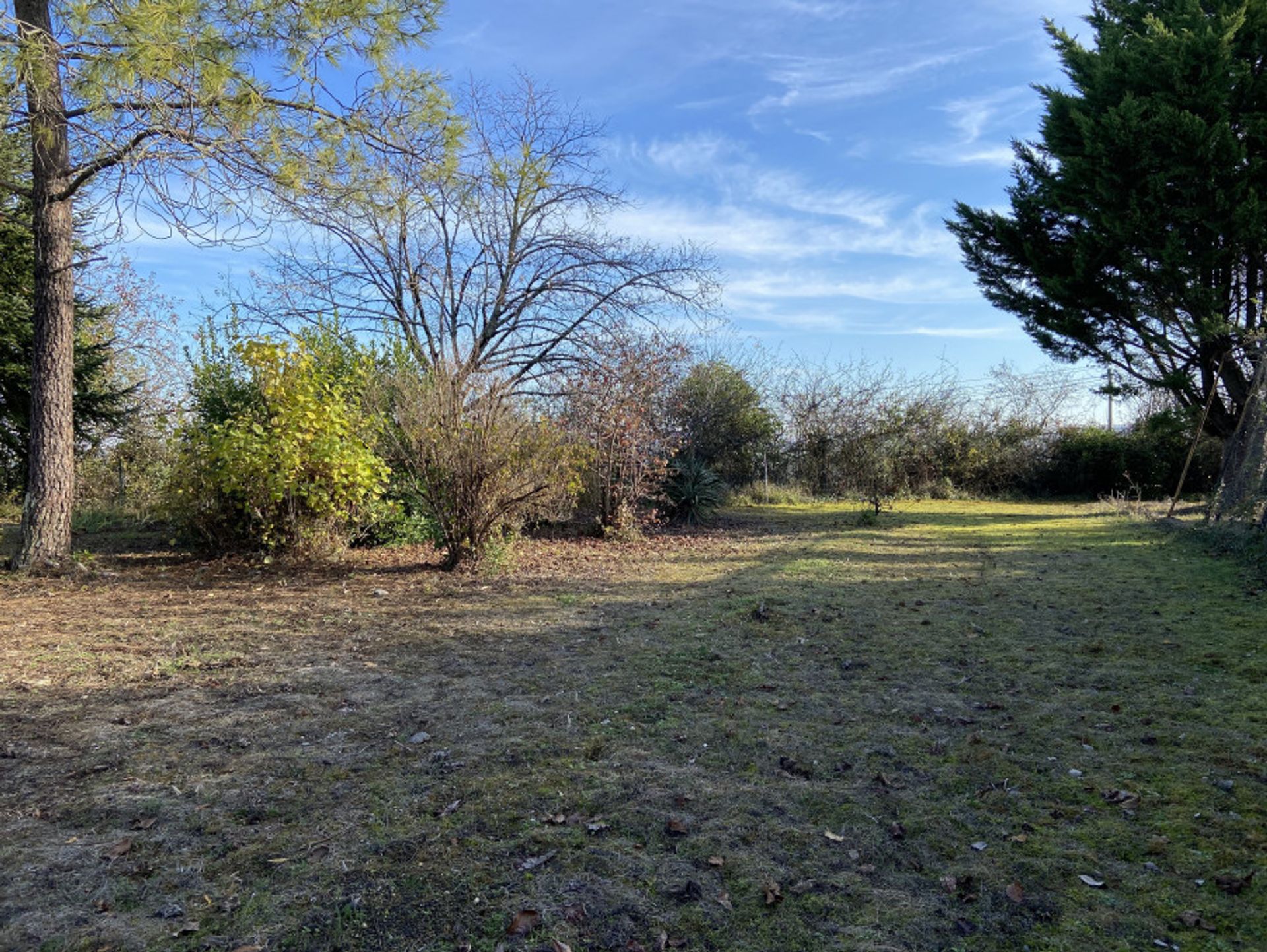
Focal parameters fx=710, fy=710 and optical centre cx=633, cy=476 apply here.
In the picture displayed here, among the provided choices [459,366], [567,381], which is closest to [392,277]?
[567,381]

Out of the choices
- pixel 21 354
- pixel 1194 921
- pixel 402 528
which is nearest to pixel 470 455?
pixel 402 528

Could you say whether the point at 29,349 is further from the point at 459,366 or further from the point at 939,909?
the point at 939,909

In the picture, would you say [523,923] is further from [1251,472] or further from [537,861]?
[1251,472]

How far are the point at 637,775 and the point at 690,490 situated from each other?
8826 mm

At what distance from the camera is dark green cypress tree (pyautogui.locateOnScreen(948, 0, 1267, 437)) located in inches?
438

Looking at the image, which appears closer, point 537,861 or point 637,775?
point 537,861

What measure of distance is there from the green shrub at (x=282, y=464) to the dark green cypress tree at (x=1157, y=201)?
461 inches

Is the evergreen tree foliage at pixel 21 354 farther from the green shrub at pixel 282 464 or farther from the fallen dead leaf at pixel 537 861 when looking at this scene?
the fallen dead leaf at pixel 537 861

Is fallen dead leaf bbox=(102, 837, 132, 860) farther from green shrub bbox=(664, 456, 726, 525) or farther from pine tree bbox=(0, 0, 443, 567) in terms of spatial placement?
green shrub bbox=(664, 456, 726, 525)

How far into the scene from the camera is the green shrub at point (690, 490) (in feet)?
37.8

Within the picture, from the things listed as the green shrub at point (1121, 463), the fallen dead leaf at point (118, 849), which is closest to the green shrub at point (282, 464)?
the fallen dead leaf at point (118, 849)

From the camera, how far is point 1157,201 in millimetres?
11758

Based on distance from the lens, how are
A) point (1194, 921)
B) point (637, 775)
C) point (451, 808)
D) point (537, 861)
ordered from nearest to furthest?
1. point (1194, 921)
2. point (537, 861)
3. point (451, 808)
4. point (637, 775)

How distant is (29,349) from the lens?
9492 mm
